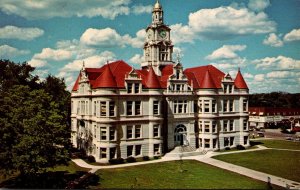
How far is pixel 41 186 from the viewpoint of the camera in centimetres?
1847

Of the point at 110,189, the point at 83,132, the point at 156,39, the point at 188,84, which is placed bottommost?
the point at 110,189

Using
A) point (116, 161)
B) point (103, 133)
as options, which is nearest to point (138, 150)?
point (116, 161)

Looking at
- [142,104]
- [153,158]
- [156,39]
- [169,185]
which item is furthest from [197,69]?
[169,185]

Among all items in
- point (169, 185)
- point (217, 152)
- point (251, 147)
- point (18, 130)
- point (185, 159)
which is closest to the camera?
point (18, 130)

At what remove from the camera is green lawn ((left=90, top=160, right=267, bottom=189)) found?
19050mm

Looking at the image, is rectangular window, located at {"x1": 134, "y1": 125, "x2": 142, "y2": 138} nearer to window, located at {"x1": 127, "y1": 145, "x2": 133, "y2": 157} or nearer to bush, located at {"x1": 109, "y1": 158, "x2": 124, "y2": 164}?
window, located at {"x1": 127, "y1": 145, "x2": 133, "y2": 157}

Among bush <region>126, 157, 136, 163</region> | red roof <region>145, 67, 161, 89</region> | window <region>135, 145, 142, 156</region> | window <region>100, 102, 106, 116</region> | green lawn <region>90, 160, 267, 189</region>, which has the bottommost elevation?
green lawn <region>90, 160, 267, 189</region>

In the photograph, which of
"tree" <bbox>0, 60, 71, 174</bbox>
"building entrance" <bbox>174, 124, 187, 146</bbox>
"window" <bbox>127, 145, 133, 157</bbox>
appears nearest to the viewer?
"tree" <bbox>0, 60, 71, 174</bbox>

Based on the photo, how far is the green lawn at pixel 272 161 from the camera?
22286mm

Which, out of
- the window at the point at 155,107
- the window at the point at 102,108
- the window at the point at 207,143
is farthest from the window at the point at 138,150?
the window at the point at 207,143

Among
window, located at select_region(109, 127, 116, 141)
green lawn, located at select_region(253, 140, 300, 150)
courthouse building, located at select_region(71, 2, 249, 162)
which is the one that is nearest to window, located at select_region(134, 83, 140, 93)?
courthouse building, located at select_region(71, 2, 249, 162)

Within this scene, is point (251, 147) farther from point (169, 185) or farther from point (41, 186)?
point (41, 186)

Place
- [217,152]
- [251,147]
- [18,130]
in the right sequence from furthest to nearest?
[251,147] → [217,152] → [18,130]

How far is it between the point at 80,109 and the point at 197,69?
566 inches
